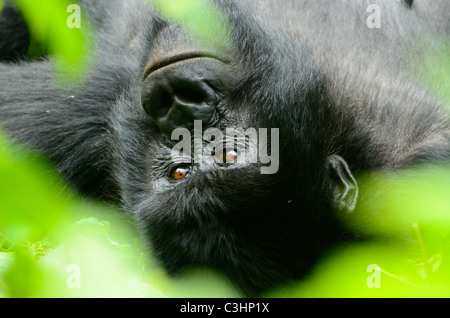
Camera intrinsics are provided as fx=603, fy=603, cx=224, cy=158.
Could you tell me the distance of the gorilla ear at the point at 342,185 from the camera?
124 inches

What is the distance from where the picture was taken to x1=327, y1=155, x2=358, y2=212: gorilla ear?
3145 mm

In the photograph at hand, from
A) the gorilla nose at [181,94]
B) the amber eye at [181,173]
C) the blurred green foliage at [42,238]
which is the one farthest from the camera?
the amber eye at [181,173]

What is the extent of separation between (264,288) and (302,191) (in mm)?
520

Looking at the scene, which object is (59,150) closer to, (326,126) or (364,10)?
(326,126)

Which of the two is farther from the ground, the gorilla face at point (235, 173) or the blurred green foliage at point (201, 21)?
the blurred green foliage at point (201, 21)

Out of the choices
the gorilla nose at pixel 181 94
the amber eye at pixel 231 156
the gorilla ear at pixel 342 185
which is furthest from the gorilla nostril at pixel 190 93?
the gorilla ear at pixel 342 185

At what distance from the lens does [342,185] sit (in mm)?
3182

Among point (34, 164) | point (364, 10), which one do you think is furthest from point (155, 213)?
Result: point (364, 10)

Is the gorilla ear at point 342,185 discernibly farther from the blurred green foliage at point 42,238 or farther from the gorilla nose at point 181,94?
the blurred green foliage at point 42,238

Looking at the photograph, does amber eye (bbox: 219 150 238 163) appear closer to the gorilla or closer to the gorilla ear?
the gorilla

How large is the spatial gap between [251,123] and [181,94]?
39 centimetres

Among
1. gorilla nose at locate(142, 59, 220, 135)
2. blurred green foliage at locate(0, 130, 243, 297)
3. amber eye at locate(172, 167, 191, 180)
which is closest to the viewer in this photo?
blurred green foliage at locate(0, 130, 243, 297)

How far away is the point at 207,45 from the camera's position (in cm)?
300

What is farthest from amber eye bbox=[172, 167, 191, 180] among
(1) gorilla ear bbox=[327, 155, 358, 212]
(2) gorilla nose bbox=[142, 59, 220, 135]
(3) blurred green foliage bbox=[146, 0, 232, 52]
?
(1) gorilla ear bbox=[327, 155, 358, 212]
